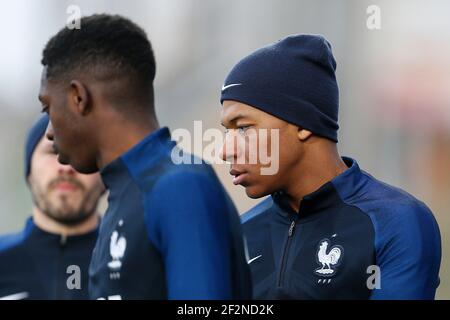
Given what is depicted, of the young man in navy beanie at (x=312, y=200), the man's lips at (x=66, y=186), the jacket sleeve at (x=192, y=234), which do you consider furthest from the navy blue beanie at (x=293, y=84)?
the man's lips at (x=66, y=186)

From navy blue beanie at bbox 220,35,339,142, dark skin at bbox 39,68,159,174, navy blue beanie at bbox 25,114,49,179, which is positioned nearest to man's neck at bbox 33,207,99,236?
navy blue beanie at bbox 25,114,49,179

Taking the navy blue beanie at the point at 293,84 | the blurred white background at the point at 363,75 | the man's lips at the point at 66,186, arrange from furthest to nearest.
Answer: the blurred white background at the point at 363,75
the man's lips at the point at 66,186
the navy blue beanie at the point at 293,84

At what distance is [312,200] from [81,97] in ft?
3.50

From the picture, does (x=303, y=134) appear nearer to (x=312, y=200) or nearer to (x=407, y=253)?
(x=312, y=200)

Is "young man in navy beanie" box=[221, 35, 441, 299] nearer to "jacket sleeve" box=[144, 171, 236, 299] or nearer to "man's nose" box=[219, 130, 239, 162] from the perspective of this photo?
"man's nose" box=[219, 130, 239, 162]

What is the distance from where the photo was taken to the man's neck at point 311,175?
4.14m

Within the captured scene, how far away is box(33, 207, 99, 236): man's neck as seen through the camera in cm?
550

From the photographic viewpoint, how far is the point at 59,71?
3559mm

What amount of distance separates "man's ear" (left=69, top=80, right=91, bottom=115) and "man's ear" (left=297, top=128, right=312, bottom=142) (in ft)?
3.26

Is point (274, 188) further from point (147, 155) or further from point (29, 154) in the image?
point (29, 154)

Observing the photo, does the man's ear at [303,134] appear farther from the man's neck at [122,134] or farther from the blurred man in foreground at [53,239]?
the blurred man in foreground at [53,239]

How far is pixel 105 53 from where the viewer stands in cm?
351

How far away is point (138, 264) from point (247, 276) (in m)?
0.36
